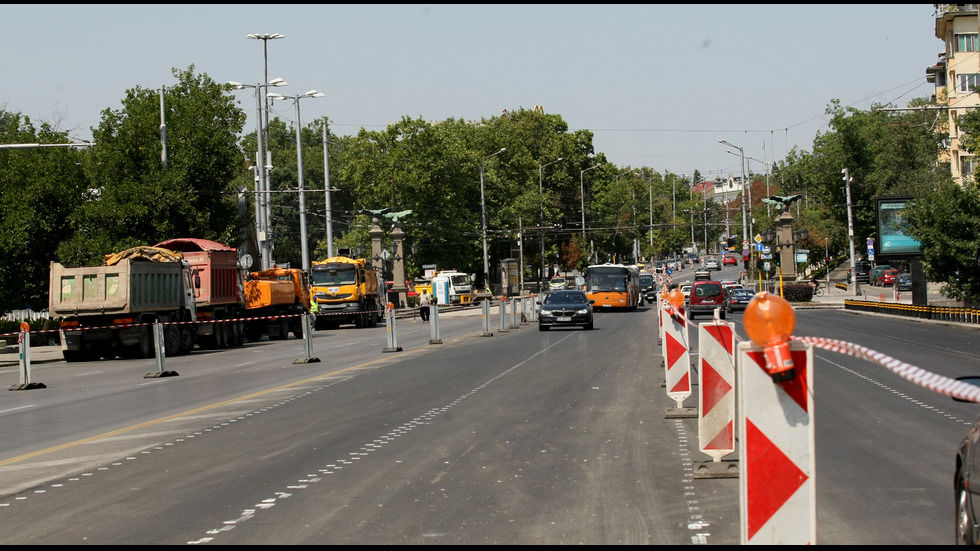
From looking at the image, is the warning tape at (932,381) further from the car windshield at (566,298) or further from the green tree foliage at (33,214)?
the green tree foliage at (33,214)

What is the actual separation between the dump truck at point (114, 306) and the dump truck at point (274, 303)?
6038 millimetres

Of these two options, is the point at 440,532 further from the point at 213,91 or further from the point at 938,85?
the point at 938,85

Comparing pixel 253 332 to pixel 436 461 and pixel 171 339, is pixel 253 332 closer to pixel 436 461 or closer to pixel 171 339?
pixel 171 339

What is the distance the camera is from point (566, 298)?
37.6 m

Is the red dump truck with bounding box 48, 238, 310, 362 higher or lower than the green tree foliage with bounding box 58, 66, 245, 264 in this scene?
lower

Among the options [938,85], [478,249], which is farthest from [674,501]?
[938,85]

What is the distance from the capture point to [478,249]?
300 ft

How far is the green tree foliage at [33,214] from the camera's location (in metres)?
37.8

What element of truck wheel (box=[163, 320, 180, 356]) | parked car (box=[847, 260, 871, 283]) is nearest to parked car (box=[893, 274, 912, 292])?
parked car (box=[847, 260, 871, 283])

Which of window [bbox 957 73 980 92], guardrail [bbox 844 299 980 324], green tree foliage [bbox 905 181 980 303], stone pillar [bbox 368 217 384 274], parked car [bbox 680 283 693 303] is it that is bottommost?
guardrail [bbox 844 299 980 324]

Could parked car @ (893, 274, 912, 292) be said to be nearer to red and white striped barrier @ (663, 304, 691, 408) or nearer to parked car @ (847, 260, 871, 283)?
parked car @ (847, 260, 871, 283)

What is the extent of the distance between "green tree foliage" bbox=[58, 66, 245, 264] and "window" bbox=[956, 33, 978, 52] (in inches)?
2009

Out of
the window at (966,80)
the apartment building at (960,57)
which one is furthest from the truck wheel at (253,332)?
the window at (966,80)

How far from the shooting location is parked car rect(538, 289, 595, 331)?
36.3 metres
